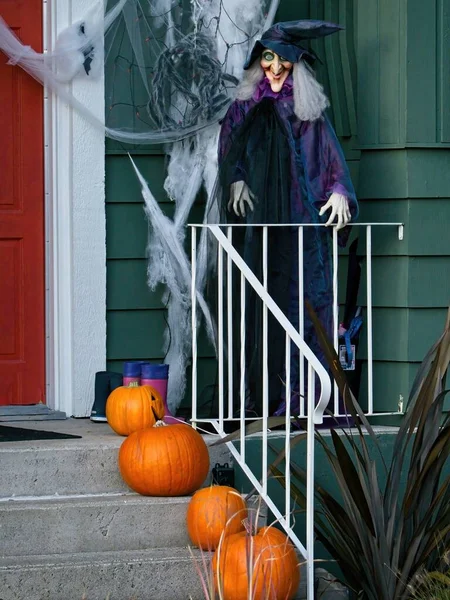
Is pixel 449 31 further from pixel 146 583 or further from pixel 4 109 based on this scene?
pixel 146 583

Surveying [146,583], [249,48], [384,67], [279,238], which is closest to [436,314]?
[279,238]

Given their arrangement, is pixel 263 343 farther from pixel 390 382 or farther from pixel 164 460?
pixel 390 382

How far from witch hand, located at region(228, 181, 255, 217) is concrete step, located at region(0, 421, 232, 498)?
3.78 ft

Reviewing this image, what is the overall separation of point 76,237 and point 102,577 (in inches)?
70.3

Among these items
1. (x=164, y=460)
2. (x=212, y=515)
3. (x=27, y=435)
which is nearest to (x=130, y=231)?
(x=27, y=435)

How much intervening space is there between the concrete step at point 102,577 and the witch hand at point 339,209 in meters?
1.56

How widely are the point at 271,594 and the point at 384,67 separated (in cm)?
241

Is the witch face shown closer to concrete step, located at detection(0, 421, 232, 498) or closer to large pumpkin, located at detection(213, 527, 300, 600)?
concrete step, located at detection(0, 421, 232, 498)

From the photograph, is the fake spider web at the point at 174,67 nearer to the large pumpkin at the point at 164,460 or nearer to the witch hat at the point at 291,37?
the witch hat at the point at 291,37

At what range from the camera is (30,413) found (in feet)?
15.9

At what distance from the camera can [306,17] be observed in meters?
5.14

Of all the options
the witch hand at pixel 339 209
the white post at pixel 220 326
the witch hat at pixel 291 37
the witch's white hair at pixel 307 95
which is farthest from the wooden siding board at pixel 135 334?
the witch hat at pixel 291 37

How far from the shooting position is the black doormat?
4.26 meters

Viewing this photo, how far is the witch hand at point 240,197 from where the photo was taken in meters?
4.59
